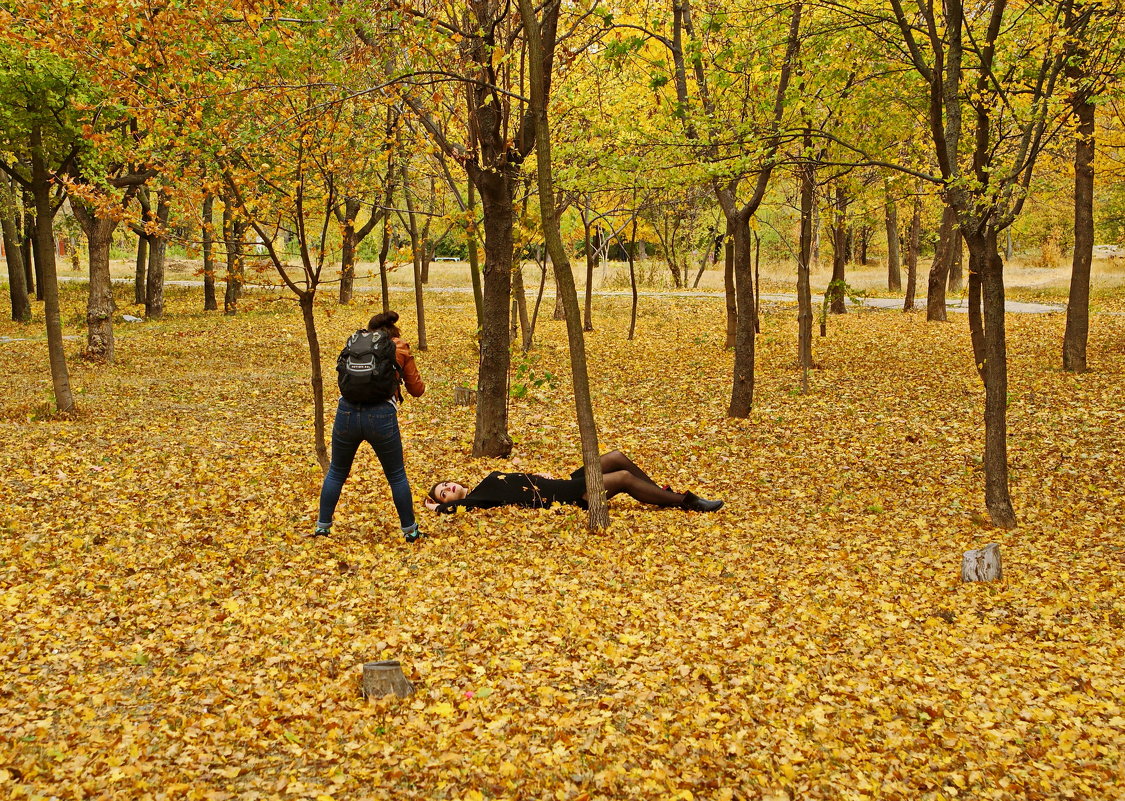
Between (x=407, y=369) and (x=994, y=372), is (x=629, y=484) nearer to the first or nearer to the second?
(x=407, y=369)

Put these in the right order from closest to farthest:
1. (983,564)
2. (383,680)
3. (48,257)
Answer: (383,680) → (983,564) → (48,257)

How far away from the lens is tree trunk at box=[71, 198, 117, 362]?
16.3 m

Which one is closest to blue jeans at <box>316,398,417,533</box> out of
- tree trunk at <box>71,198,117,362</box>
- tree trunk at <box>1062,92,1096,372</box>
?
tree trunk at <box>1062,92,1096,372</box>

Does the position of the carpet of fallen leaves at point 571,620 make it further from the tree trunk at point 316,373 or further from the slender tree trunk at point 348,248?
the slender tree trunk at point 348,248

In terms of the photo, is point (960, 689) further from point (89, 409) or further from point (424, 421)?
point (89, 409)

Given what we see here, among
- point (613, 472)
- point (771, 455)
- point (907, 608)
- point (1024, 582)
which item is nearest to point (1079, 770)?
point (907, 608)

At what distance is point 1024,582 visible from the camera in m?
6.32

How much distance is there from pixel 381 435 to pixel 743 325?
643cm

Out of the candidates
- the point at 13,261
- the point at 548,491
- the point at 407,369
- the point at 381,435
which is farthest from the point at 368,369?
the point at 13,261

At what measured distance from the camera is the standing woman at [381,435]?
21.4 ft

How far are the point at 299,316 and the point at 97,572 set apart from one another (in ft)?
66.6

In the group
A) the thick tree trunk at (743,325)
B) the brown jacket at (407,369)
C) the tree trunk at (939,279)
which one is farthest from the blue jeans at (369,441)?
the tree trunk at (939,279)

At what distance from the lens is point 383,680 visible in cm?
457

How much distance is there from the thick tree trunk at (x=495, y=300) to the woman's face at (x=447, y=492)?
1944mm
